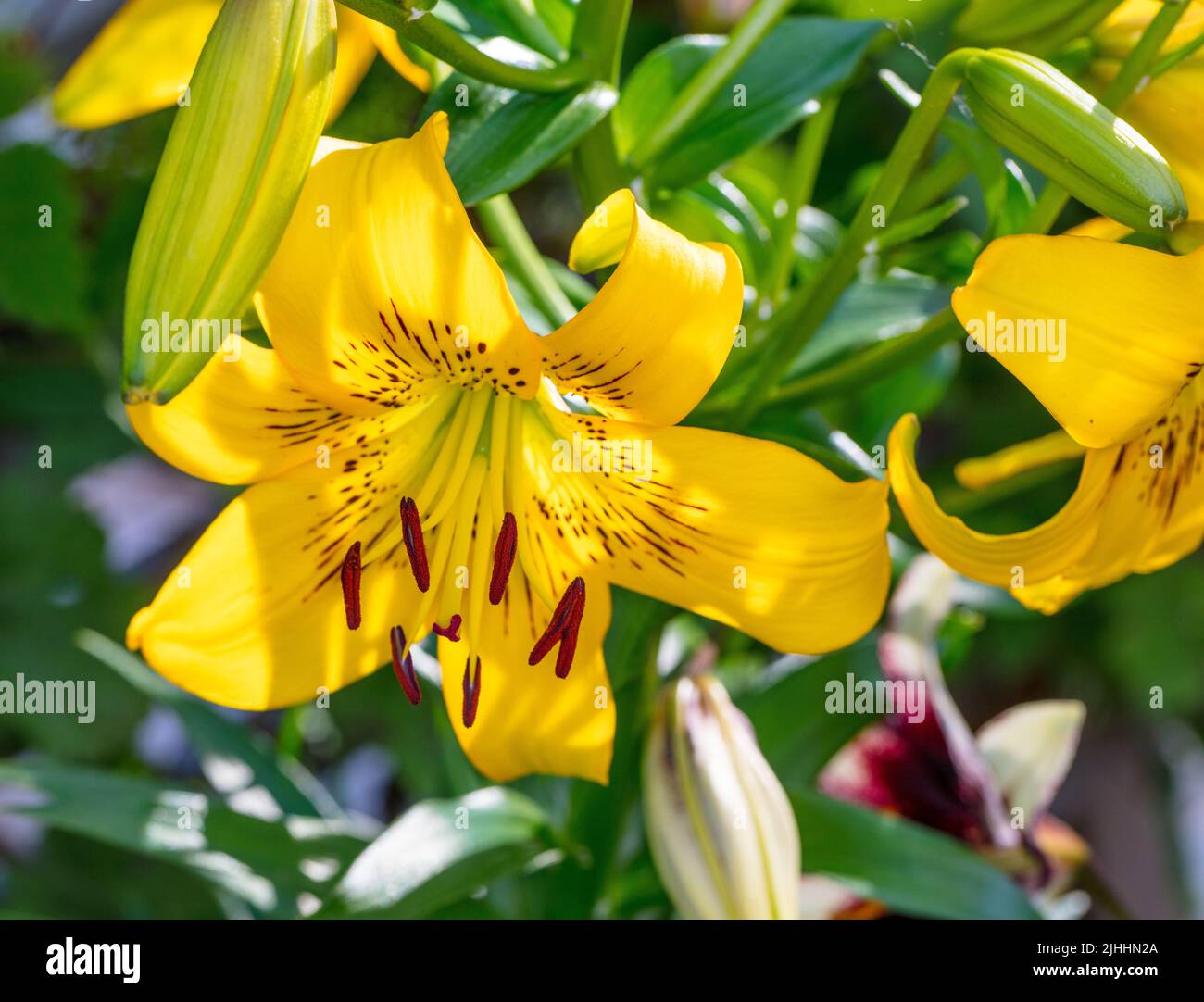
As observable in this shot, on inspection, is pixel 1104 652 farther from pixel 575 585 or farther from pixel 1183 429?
pixel 575 585

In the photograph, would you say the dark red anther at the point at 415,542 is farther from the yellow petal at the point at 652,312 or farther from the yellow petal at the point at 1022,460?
the yellow petal at the point at 1022,460

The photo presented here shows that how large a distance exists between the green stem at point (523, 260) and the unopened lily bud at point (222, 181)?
17 centimetres

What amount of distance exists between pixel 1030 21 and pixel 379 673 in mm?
584

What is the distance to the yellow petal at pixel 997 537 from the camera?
44 cm

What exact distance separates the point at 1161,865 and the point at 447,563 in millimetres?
1088

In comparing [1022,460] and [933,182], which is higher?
[933,182]

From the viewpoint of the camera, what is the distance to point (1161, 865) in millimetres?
1312

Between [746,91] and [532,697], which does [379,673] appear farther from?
[746,91]

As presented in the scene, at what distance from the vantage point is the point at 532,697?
0.53 m

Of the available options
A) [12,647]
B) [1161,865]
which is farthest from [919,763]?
[1161,865]

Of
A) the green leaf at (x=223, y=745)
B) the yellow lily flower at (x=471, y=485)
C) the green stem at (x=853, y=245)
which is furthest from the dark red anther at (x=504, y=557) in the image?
the green leaf at (x=223, y=745)

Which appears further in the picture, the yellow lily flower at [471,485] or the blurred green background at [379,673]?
the blurred green background at [379,673]

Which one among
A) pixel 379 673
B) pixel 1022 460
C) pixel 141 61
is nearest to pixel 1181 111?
pixel 1022 460

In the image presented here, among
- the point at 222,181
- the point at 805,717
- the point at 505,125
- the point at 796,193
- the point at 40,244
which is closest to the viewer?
the point at 222,181
